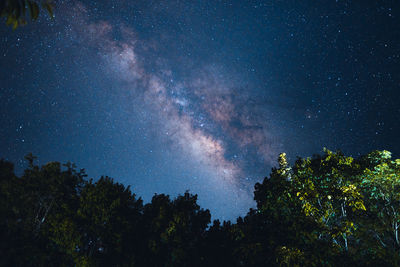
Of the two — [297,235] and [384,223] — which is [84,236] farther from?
[384,223]

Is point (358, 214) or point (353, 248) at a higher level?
point (358, 214)

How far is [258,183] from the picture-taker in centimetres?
1714

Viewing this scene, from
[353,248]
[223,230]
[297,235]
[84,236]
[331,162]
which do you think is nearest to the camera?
[297,235]

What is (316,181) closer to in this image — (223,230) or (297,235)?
(297,235)

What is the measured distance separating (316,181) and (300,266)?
4.03 metres

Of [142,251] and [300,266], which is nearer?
[300,266]

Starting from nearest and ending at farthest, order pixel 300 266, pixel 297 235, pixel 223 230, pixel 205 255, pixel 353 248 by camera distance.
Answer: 1. pixel 300 266
2. pixel 297 235
3. pixel 353 248
4. pixel 205 255
5. pixel 223 230

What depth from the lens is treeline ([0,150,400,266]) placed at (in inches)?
308

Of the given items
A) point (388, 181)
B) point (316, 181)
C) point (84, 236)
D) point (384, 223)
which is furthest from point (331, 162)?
point (84, 236)

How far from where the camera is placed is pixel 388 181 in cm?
863

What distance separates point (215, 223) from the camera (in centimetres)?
1864

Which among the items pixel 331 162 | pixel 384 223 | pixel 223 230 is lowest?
pixel 384 223

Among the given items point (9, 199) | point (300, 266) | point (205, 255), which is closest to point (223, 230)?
point (205, 255)

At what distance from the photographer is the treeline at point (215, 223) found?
→ 7.82 meters
